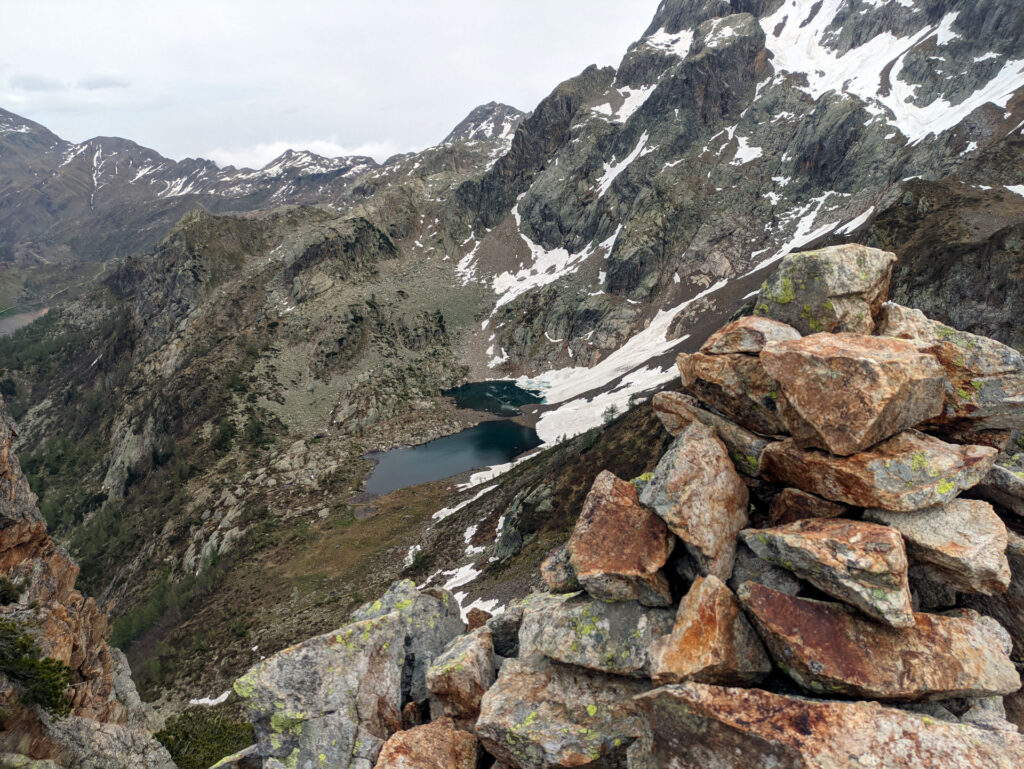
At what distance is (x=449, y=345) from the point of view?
144250 mm

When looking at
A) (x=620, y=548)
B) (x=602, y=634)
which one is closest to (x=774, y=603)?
(x=620, y=548)

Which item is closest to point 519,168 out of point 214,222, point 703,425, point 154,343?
point 214,222

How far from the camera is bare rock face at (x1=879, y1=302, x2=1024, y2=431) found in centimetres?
967

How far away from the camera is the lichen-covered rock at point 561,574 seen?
1094 centimetres

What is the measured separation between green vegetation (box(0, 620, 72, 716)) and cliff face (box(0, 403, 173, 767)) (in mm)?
360

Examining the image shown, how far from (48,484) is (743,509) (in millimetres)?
159762

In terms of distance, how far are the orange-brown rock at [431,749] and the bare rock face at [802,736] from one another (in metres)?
4.34

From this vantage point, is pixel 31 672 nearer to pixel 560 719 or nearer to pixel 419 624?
pixel 419 624

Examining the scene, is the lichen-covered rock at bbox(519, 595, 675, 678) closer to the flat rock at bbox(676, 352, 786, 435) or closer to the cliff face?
the flat rock at bbox(676, 352, 786, 435)

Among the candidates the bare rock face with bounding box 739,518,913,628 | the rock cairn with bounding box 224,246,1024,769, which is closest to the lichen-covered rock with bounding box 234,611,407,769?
the rock cairn with bounding box 224,246,1024,769

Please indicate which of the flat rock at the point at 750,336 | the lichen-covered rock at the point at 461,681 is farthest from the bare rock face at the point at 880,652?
the lichen-covered rock at the point at 461,681

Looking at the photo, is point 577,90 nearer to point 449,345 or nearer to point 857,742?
point 449,345

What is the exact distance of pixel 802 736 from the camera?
6.33m

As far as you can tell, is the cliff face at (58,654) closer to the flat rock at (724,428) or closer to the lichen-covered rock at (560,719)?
the lichen-covered rock at (560,719)
